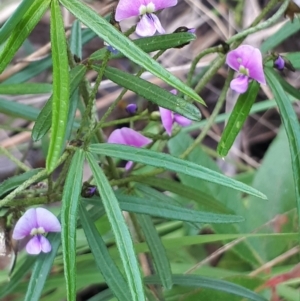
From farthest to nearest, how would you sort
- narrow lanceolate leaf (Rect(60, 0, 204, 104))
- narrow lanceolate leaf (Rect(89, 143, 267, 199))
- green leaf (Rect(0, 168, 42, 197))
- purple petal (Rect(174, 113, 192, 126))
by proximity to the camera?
purple petal (Rect(174, 113, 192, 126))
green leaf (Rect(0, 168, 42, 197))
narrow lanceolate leaf (Rect(89, 143, 267, 199))
narrow lanceolate leaf (Rect(60, 0, 204, 104))

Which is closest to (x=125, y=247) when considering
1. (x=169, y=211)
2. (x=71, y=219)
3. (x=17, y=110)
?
(x=71, y=219)

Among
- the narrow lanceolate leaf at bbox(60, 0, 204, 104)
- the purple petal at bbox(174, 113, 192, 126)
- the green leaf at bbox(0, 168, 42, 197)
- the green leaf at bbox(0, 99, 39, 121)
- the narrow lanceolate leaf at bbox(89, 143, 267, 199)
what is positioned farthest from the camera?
the green leaf at bbox(0, 99, 39, 121)

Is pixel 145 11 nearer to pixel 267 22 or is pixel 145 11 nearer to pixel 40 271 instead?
pixel 267 22

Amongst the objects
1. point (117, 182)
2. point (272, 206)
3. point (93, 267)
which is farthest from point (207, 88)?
point (117, 182)

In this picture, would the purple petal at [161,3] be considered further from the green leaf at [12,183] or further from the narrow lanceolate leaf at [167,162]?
the green leaf at [12,183]

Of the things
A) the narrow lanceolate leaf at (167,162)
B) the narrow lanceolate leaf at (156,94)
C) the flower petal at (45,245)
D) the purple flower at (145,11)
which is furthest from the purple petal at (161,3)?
the flower petal at (45,245)

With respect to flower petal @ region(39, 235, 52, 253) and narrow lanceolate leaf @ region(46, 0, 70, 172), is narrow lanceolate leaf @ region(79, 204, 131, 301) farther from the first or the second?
narrow lanceolate leaf @ region(46, 0, 70, 172)

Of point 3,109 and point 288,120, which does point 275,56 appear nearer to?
point 288,120

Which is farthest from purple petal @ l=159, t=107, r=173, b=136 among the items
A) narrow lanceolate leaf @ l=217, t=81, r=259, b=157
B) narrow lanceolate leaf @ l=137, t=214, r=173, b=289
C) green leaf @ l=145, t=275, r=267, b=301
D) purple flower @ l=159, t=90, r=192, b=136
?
green leaf @ l=145, t=275, r=267, b=301
